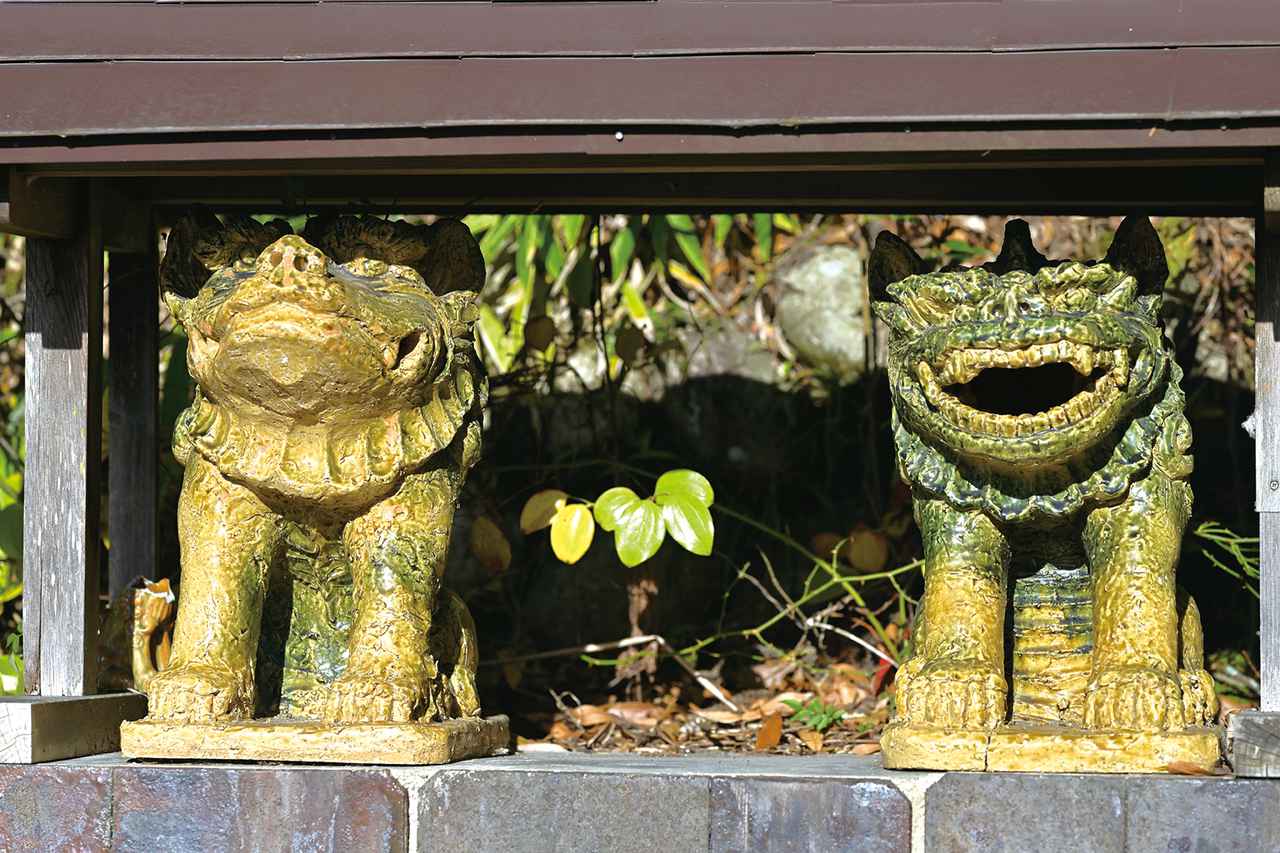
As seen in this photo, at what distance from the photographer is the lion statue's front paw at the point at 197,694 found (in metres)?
3.41

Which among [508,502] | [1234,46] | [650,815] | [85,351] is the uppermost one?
[1234,46]

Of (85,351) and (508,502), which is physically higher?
(85,351)

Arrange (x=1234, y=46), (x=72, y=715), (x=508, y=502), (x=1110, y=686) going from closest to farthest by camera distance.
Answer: (x=1234, y=46)
(x=1110, y=686)
(x=72, y=715)
(x=508, y=502)

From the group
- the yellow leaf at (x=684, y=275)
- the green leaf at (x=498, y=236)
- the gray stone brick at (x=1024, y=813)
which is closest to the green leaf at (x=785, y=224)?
the yellow leaf at (x=684, y=275)

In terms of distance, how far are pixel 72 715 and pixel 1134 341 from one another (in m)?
2.18

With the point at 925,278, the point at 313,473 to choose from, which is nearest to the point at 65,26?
the point at 313,473

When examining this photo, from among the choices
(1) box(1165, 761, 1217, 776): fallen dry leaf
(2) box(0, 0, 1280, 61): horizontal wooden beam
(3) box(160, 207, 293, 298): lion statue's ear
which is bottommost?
(1) box(1165, 761, 1217, 776): fallen dry leaf

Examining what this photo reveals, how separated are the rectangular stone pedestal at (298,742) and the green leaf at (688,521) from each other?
0.84 m

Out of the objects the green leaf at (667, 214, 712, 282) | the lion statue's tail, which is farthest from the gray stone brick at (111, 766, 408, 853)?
the green leaf at (667, 214, 712, 282)

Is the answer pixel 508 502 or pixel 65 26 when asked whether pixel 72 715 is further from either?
pixel 508 502

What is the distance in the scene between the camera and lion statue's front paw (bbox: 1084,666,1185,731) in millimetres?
3246

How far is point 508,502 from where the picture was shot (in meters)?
5.21

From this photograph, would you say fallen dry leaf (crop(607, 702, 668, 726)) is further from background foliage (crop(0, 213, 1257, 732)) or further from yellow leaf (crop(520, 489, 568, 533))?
yellow leaf (crop(520, 489, 568, 533))

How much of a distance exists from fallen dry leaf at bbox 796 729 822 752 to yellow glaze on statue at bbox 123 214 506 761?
915 millimetres
